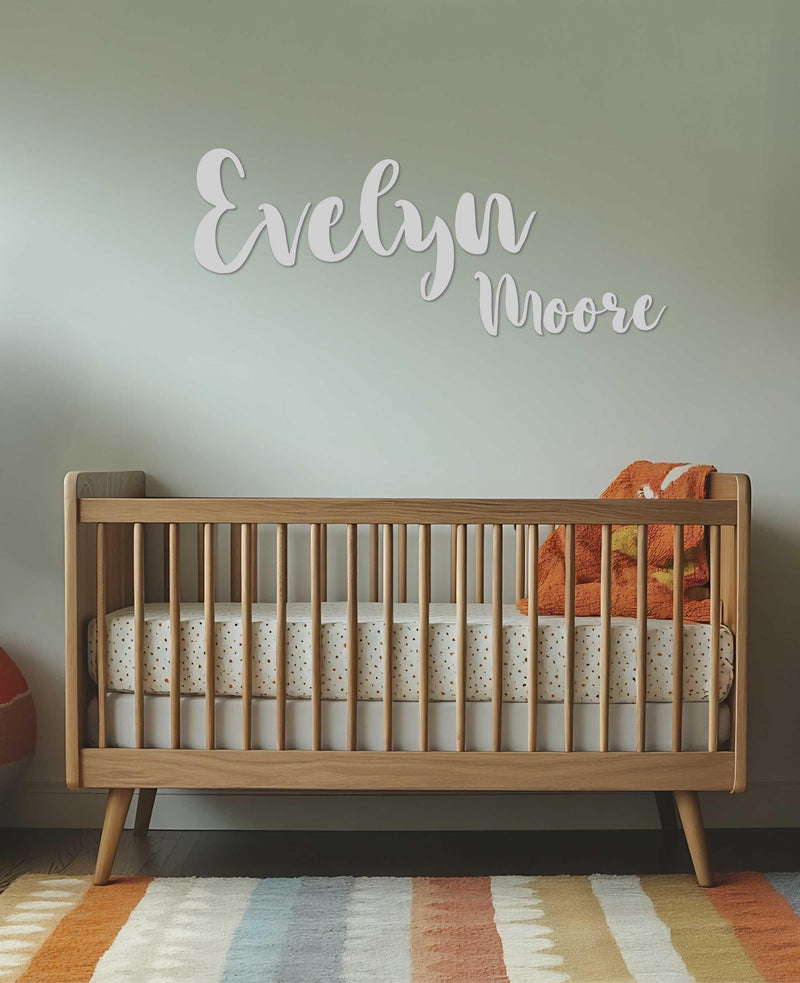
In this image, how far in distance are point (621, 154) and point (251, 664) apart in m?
1.42

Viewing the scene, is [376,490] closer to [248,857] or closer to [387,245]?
[387,245]

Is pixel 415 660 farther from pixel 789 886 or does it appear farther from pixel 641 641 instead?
pixel 789 886

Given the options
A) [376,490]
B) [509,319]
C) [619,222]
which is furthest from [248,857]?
[619,222]

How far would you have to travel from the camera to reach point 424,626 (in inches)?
73.1

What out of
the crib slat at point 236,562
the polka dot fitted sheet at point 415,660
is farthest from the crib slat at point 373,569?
the polka dot fitted sheet at point 415,660

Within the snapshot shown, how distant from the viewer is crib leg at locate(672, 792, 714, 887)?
1927 mm

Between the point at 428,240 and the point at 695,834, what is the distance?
139 centimetres

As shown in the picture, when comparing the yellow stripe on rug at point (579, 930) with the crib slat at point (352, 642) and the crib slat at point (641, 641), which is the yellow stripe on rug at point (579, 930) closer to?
the crib slat at point (641, 641)

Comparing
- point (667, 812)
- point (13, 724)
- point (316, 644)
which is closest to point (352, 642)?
point (316, 644)

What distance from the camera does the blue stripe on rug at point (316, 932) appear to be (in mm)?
1587

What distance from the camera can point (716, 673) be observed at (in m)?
1.85

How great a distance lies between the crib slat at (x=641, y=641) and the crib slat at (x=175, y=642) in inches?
32.9

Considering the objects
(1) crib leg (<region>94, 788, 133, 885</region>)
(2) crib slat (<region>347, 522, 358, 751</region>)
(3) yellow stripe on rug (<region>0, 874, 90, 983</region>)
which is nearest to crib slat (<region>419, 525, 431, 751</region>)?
(2) crib slat (<region>347, 522, 358, 751</region>)

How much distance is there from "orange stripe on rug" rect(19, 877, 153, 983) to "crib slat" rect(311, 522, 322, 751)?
0.44 m
